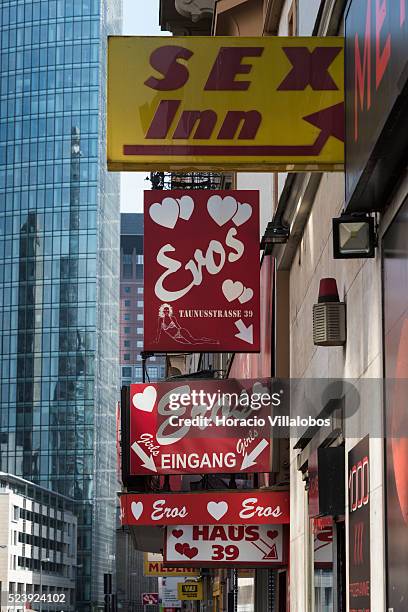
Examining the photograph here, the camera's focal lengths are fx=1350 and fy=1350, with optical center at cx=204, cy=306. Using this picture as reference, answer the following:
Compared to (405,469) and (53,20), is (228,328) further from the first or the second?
(53,20)

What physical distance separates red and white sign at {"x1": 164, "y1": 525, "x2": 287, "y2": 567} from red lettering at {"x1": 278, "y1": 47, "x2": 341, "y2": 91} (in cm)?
855

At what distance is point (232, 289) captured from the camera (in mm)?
13562

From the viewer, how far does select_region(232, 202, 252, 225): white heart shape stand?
550 inches

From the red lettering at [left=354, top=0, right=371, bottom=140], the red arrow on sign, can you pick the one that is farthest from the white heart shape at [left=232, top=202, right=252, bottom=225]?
the red lettering at [left=354, top=0, right=371, bottom=140]

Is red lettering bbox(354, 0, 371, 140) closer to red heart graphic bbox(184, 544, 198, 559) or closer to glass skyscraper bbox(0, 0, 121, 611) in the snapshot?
red heart graphic bbox(184, 544, 198, 559)

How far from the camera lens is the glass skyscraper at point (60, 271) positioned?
153250 mm

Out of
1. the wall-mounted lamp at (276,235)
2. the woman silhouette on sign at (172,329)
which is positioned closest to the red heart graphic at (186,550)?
the woman silhouette on sign at (172,329)

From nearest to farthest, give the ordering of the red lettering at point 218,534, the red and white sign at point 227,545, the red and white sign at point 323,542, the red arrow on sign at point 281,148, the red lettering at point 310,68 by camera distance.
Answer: the red arrow on sign at point 281,148 < the red lettering at point 310,68 < the red and white sign at point 323,542 < the red and white sign at point 227,545 < the red lettering at point 218,534

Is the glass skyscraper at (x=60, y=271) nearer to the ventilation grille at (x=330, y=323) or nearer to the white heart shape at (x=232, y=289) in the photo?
the white heart shape at (x=232, y=289)

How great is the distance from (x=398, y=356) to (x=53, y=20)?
162 meters

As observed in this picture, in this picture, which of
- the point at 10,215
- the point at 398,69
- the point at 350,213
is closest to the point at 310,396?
the point at 350,213

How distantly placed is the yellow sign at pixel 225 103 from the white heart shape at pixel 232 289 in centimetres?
483

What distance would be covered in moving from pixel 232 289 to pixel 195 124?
4.97 meters

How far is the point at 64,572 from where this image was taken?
493ft
